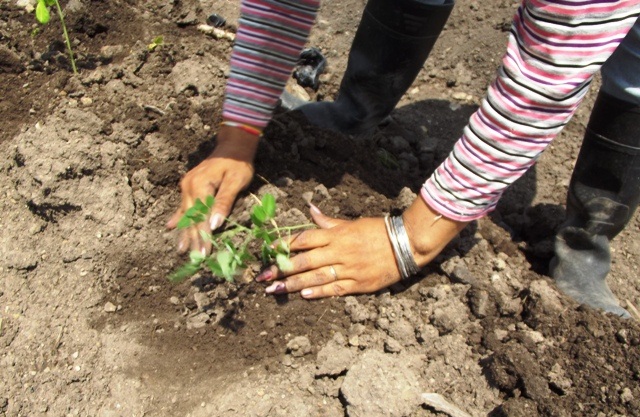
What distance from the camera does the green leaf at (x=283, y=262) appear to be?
5.95 feet

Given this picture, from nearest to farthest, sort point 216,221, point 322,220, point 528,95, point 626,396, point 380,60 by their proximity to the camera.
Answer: point 528,95
point 626,396
point 216,221
point 322,220
point 380,60

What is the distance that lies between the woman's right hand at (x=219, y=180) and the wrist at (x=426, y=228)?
604mm

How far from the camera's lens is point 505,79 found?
5.26 feet

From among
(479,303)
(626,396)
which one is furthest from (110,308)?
(626,396)

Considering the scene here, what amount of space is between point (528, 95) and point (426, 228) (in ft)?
1.74

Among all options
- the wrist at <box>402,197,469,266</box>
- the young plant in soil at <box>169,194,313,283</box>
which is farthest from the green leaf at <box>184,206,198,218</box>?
the wrist at <box>402,197,469,266</box>

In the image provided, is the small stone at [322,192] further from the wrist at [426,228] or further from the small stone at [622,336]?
the small stone at [622,336]

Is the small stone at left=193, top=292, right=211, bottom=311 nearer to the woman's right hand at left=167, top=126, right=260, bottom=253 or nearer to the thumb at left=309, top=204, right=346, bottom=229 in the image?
the woman's right hand at left=167, top=126, right=260, bottom=253

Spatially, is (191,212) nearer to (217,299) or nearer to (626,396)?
(217,299)

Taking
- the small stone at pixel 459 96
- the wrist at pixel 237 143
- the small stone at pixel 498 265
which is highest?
the wrist at pixel 237 143

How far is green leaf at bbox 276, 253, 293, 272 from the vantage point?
181 centimetres

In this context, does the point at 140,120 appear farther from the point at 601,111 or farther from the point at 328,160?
the point at 601,111

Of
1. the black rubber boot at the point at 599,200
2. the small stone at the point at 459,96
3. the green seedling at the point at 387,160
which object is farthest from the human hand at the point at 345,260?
the small stone at the point at 459,96

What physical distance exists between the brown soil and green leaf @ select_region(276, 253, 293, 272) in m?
0.19
